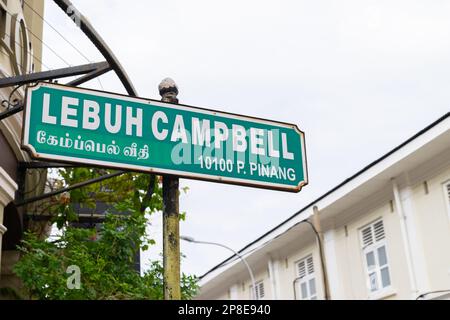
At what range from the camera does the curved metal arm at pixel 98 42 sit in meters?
5.72

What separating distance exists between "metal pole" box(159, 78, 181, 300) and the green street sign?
0.37 feet

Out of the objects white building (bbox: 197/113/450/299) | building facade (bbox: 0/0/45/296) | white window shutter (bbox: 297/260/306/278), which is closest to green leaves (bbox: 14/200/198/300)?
building facade (bbox: 0/0/45/296)

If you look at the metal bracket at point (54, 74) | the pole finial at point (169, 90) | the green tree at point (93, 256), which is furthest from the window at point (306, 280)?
the pole finial at point (169, 90)

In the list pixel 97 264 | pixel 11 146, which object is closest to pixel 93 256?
pixel 97 264

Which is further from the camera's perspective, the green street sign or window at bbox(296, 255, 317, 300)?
window at bbox(296, 255, 317, 300)

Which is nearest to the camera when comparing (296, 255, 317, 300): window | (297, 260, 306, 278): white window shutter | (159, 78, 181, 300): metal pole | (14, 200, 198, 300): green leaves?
(159, 78, 181, 300): metal pole

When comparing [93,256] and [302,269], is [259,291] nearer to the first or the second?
[302,269]

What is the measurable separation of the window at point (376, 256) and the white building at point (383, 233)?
2cm

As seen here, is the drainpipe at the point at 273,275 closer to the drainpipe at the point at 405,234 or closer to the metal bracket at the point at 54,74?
the drainpipe at the point at 405,234

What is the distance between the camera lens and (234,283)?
23891 millimetres

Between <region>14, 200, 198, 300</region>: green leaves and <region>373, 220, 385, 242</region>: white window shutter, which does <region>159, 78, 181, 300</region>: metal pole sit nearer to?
<region>14, 200, 198, 300</region>: green leaves

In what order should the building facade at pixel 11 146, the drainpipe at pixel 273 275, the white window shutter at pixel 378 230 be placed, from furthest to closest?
A: the drainpipe at pixel 273 275 < the white window shutter at pixel 378 230 < the building facade at pixel 11 146

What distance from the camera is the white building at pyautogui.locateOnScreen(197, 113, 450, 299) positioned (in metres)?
13.9

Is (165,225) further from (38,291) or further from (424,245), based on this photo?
A: (424,245)
